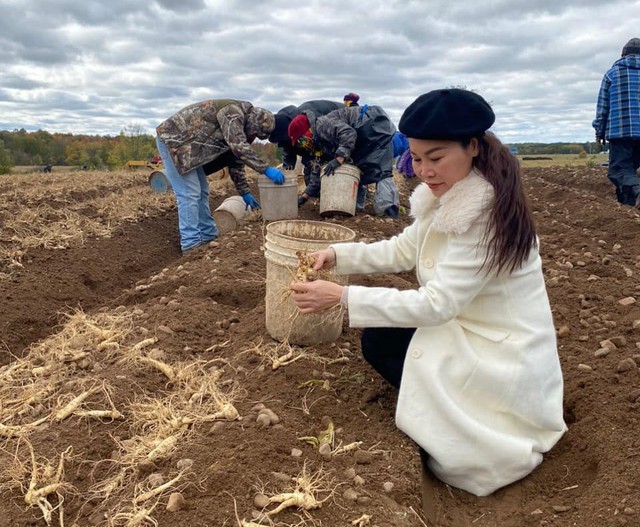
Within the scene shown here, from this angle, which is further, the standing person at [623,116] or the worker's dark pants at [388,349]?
the standing person at [623,116]

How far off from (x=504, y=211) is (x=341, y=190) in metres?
4.92

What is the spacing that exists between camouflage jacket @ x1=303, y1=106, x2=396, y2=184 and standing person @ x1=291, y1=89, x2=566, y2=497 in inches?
179

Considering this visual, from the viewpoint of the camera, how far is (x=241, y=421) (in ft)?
8.04

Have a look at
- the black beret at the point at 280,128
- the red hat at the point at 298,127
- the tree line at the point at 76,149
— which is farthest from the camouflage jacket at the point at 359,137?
the tree line at the point at 76,149

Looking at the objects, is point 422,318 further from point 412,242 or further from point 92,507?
point 92,507

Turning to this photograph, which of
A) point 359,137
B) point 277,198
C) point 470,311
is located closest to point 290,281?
point 470,311

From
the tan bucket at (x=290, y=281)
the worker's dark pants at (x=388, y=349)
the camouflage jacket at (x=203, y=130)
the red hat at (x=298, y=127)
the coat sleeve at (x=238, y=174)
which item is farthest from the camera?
the coat sleeve at (x=238, y=174)

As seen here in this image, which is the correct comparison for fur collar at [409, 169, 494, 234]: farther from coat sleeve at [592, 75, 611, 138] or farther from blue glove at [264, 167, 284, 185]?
coat sleeve at [592, 75, 611, 138]

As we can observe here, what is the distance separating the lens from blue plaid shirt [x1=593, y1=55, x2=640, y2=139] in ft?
24.8

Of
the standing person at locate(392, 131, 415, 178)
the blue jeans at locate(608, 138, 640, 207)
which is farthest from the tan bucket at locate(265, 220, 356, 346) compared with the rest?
the blue jeans at locate(608, 138, 640, 207)

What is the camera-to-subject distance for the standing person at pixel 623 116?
7.60m

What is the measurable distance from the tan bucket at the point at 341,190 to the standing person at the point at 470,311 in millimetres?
4482

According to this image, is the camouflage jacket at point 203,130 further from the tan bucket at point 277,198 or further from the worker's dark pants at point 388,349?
the worker's dark pants at point 388,349

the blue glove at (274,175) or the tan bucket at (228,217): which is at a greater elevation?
the blue glove at (274,175)
